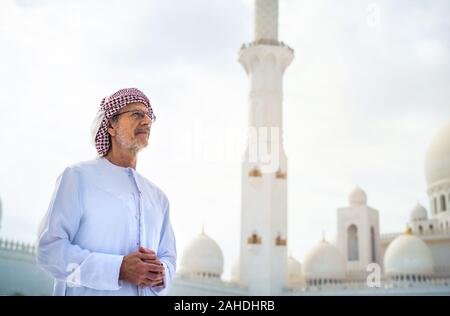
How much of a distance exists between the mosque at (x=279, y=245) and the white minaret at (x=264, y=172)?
3 centimetres

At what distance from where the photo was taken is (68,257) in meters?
1.54

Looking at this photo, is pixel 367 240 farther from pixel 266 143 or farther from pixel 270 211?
pixel 266 143

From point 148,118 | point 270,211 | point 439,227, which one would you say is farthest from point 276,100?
point 148,118

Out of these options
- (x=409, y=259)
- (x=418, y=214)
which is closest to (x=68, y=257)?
(x=409, y=259)

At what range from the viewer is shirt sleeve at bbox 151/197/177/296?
5.64 ft

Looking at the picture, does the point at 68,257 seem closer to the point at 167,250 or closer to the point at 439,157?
the point at 167,250

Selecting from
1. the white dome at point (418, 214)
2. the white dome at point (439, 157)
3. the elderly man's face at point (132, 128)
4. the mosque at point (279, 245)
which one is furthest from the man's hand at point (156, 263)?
the white dome at point (418, 214)

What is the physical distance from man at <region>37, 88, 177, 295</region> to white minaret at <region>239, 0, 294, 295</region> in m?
14.5

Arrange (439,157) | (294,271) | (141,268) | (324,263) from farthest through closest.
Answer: (294,271), (439,157), (324,263), (141,268)

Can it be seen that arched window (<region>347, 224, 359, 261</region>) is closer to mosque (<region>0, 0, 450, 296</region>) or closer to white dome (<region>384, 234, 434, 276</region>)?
mosque (<region>0, 0, 450, 296</region>)

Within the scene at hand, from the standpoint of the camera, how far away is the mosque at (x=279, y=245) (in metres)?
16.4

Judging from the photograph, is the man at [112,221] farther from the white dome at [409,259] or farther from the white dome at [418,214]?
the white dome at [418,214]

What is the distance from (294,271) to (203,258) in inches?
148
